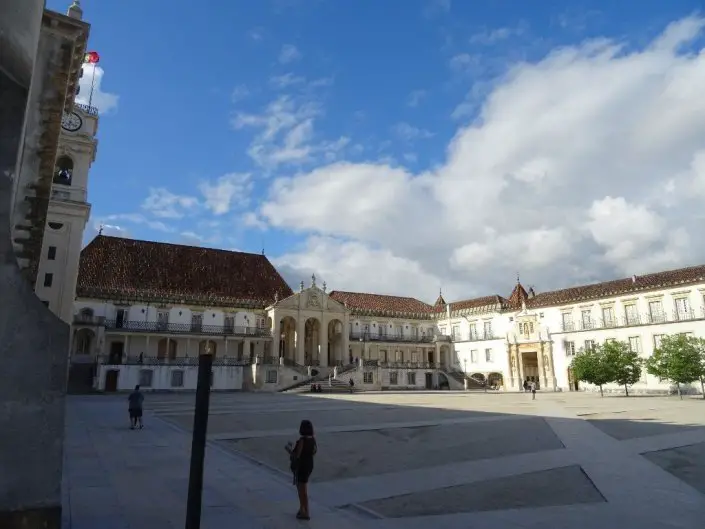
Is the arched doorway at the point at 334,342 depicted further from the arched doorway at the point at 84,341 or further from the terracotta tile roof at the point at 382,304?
the arched doorway at the point at 84,341

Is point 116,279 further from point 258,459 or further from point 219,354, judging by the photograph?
point 258,459

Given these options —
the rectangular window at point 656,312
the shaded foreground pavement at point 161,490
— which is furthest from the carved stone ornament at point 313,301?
the shaded foreground pavement at point 161,490

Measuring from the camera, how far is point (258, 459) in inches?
444

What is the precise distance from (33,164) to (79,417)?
12041 mm

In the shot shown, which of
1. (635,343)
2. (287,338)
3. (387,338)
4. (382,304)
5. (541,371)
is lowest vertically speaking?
(541,371)

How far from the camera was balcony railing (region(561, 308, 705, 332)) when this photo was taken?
1615 inches

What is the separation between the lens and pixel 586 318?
1907 inches

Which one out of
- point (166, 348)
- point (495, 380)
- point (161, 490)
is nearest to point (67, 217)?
point (166, 348)

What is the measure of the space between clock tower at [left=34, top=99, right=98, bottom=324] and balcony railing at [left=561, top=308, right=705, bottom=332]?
43.9 metres

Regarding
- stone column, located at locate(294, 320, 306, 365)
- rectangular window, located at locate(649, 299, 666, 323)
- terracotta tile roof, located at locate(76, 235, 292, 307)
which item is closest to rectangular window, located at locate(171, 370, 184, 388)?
terracotta tile roof, located at locate(76, 235, 292, 307)

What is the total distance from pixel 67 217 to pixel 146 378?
49.8 feet

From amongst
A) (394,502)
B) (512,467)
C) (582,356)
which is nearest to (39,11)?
(394,502)

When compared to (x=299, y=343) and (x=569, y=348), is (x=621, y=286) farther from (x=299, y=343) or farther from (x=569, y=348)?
(x=299, y=343)

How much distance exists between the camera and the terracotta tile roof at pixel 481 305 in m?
56.3
